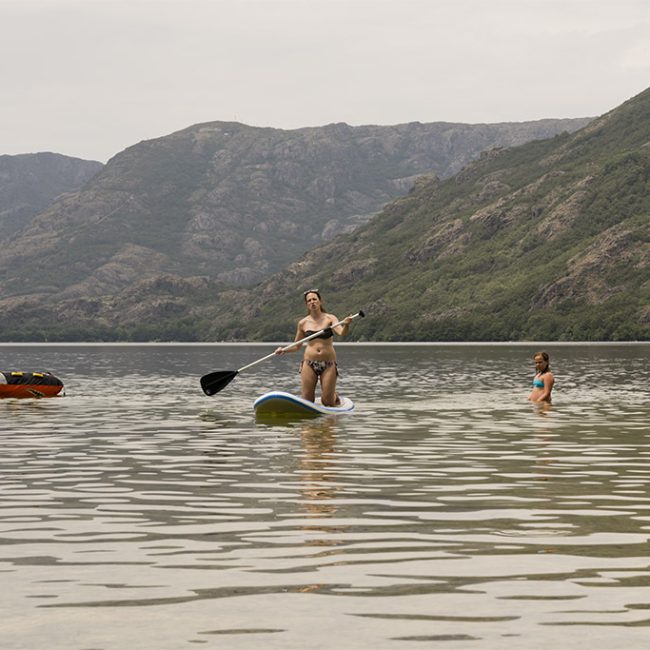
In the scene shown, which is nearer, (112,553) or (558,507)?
(112,553)

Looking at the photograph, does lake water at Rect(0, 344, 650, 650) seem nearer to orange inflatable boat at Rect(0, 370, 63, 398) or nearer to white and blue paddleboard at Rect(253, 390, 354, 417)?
white and blue paddleboard at Rect(253, 390, 354, 417)

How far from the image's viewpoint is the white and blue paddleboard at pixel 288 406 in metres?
35.4

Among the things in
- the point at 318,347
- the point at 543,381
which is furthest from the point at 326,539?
the point at 543,381

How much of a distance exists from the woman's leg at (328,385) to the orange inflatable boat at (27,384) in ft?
52.7

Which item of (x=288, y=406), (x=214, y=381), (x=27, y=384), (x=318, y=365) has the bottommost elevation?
(x=288, y=406)

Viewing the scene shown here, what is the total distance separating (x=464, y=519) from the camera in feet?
50.9

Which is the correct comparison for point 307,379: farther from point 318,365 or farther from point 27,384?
point 27,384

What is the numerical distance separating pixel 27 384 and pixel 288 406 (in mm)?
16590

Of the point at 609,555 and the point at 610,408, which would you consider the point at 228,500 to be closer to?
the point at 609,555

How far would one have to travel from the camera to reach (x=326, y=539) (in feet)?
45.5

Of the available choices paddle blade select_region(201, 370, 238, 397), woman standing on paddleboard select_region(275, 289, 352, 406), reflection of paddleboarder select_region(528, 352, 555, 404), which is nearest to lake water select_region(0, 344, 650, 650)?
woman standing on paddleboard select_region(275, 289, 352, 406)

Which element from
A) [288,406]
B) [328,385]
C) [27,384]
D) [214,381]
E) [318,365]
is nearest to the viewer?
[318,365]

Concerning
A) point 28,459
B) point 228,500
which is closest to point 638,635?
point 228,500

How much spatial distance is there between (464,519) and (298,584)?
4.64 metres
